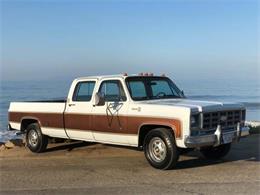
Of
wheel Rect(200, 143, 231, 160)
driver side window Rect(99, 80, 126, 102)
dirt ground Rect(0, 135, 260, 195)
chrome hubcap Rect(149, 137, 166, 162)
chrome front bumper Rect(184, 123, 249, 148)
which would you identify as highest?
driver side window Rect(99, 80, 126, 102)

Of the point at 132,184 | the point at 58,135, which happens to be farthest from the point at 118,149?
the point at 132,184


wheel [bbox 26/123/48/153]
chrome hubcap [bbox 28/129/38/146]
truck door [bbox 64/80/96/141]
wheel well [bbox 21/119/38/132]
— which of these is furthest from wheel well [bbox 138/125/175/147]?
wheel well [bbox 21/119/38/132]

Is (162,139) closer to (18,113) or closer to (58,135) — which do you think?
(58,135)

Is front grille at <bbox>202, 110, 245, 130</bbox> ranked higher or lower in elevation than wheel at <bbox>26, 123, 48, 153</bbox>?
higher

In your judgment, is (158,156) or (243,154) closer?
(158,156)

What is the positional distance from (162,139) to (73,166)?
6.69 feet

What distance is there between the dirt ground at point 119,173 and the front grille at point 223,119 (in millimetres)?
829

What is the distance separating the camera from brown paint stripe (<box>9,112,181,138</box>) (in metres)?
9.76

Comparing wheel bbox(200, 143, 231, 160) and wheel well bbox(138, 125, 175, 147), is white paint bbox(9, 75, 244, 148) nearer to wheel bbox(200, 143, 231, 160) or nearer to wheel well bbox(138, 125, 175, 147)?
wheel well bbox(138, 125, 175, 147)

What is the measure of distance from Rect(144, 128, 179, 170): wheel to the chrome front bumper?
400mm

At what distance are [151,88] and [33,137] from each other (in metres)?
3.62

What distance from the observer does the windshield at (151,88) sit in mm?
10922

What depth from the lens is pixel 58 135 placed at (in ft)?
40.4

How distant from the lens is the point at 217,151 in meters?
11.1
